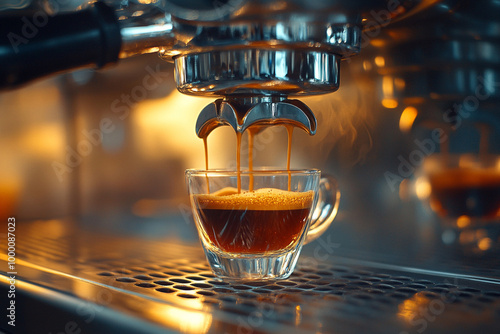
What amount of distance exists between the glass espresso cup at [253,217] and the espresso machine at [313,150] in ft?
0.08

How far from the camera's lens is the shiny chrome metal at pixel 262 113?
0.46 m

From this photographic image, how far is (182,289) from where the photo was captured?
1.55ft

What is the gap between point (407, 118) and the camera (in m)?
0.55

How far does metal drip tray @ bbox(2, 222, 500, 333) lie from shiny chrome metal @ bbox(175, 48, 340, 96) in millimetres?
164

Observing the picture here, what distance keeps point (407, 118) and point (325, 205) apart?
0.12 meters

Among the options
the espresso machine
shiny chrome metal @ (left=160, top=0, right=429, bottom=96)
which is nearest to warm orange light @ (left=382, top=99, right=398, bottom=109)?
the espresso machine

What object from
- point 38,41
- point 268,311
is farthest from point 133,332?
point 38,41

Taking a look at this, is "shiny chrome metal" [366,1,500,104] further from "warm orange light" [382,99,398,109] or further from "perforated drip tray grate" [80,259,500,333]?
"perforated drip tray grate" [80,259,500,333]

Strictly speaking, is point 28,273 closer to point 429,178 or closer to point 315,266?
point 315,266

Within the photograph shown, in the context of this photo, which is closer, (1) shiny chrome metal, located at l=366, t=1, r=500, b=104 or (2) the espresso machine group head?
(2) the espresso machine group head

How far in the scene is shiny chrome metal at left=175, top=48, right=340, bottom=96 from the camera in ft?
1.43

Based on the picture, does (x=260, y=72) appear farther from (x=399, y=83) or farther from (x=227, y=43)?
(x=399, y=83)

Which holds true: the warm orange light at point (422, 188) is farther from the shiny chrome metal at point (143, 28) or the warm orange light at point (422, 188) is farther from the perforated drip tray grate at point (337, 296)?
the shiny chrome metal at point (143, 28)

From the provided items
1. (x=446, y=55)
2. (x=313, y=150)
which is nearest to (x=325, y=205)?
(x=313, y=150)
